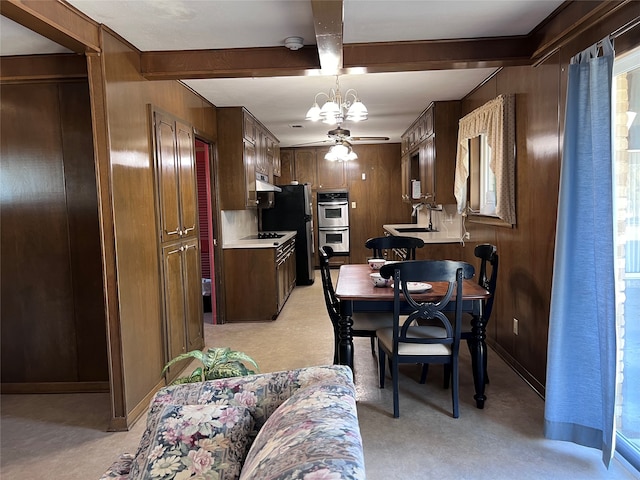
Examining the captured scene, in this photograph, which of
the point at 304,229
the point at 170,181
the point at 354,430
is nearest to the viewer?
the point at 354,430

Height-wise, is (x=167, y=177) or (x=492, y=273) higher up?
(x=167, y=177)

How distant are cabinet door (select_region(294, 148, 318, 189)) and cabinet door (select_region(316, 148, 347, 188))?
91mm

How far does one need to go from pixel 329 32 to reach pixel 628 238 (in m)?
1.87

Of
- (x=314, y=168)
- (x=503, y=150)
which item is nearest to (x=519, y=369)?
(x=503, y=150)

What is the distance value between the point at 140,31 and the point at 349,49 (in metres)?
1.31

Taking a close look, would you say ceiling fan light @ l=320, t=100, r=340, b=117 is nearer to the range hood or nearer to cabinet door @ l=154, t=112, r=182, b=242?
cabinet door @ l=154, t=112, r=182, b=242

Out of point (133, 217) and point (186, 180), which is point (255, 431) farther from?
point (186, 180)

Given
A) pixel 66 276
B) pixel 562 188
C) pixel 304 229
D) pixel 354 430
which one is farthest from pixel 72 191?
pixel 304 229

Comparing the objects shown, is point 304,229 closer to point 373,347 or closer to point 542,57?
point 373,347

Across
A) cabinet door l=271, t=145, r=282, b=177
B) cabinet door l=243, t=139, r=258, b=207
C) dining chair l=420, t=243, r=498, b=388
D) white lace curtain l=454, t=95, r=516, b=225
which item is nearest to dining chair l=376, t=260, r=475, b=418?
dining chair l=420, t=243, r=498, b=388

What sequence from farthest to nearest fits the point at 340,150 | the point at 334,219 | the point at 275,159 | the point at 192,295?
the point at 334,219
the point at 275,159
the point at 340,150
the point at 192,295

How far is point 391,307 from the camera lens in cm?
283

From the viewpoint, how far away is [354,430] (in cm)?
115

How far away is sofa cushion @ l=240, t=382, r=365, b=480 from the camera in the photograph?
950mm
